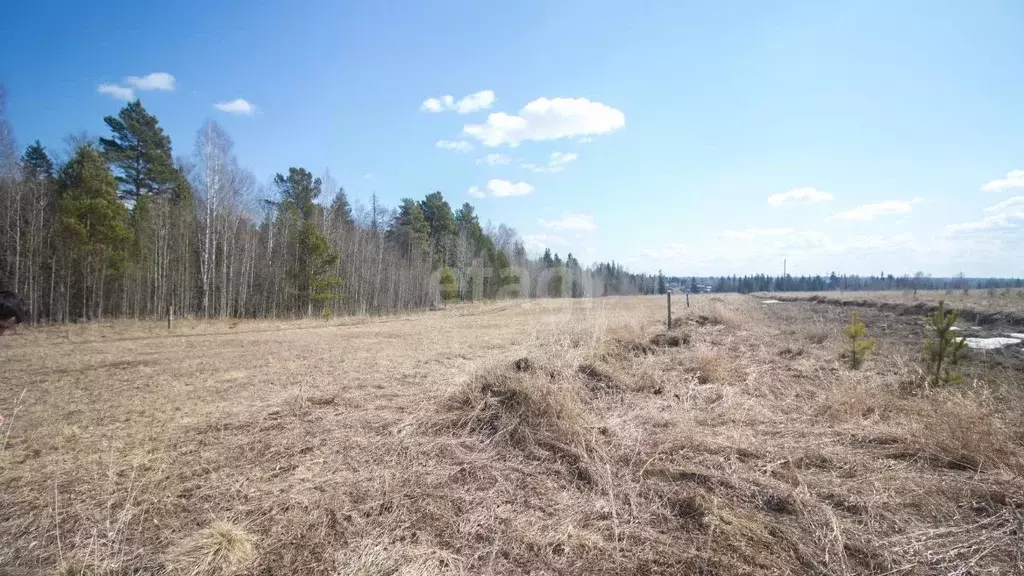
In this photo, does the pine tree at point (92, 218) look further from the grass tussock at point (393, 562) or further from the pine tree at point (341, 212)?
the grass tussock at point (393, 562)

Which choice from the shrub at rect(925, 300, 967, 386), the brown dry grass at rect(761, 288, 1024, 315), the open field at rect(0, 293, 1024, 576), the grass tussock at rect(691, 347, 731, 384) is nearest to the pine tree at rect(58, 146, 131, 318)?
the open field at rect(0, 293, 1024, 576)

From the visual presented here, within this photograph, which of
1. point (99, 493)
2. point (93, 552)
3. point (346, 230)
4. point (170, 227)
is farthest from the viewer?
point (346, 230)

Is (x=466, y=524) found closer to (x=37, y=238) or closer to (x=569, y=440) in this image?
(x=569, y=440)

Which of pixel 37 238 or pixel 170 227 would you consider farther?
pixel 170 227

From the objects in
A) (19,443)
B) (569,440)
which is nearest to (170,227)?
(19,443)

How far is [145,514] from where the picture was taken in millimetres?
3041

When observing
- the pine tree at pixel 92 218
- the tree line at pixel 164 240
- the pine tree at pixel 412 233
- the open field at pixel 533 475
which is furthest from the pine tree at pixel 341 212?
the open field at pixel 533 475

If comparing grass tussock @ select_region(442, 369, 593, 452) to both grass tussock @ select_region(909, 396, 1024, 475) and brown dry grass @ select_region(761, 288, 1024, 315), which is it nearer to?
grass tussock @ select_region(909, 396, 1024, 475)

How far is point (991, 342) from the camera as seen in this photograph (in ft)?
39.1

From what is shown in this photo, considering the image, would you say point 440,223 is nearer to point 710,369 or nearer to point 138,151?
point 138,151

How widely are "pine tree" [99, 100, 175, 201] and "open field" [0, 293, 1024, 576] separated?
23.7 m

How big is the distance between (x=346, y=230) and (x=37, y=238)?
16466 mm

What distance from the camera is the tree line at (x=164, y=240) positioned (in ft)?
61.6

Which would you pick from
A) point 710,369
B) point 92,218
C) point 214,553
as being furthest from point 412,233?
point 214,553
